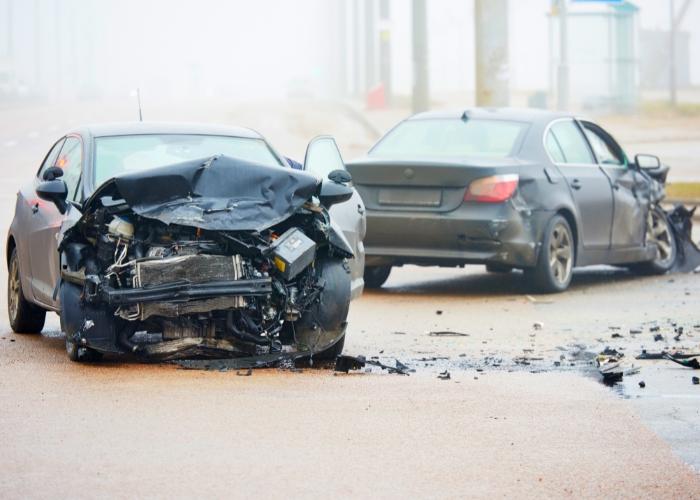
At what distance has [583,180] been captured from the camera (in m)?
14.0

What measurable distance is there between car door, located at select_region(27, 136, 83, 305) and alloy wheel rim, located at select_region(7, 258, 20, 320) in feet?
2.03

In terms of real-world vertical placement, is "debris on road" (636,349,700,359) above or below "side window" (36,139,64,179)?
below

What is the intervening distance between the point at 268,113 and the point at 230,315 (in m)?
52.2

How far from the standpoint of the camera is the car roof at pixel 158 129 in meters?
10.2

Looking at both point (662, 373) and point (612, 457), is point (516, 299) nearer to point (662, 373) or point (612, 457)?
point (662, 373)

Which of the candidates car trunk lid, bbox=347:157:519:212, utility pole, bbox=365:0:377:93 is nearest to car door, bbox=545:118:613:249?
car trunk lid, bbox=347:157:519:212

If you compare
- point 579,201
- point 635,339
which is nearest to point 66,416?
point 635,339

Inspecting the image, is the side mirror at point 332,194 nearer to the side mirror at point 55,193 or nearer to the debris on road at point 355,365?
the debris on road at point 355,365

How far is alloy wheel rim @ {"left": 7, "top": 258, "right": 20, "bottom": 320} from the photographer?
1077 centimetres

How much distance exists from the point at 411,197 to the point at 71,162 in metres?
3.73

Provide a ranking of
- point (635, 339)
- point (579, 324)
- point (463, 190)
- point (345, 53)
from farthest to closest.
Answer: point (345, 53) → point (463, 190) → point (579, 324) → point (635, 339)

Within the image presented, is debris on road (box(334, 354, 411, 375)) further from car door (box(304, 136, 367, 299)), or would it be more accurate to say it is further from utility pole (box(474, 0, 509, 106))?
utility pole (box(474, 0, 509, 106))

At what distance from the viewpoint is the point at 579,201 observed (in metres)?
13.8

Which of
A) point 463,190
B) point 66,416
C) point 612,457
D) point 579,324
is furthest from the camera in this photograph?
point 463,190
